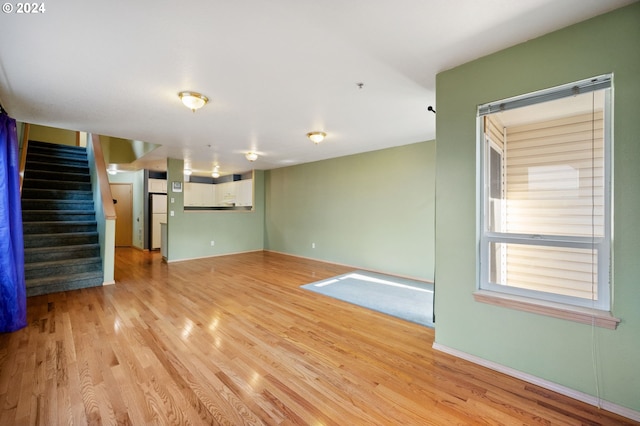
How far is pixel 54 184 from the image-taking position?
4.81 m

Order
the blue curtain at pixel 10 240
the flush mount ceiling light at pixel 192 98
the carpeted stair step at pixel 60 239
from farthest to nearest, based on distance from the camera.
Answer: the carpeted stair step at pixel 60 239 < the flush mount ceiling light at pixel 192 98 < the blue curtain at pixel 10 240

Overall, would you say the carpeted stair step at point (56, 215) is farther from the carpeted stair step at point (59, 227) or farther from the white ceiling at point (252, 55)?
the white ceiling at point (252, 55)

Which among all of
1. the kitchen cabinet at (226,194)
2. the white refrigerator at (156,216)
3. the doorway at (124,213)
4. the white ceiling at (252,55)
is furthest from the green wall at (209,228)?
the doorway at (124,213)

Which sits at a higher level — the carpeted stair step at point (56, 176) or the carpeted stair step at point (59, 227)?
the carpeted stair step at point (56, 176)

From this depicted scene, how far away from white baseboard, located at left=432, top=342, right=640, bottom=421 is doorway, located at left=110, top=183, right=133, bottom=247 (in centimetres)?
916

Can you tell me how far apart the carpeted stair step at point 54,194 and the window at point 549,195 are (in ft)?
21.7

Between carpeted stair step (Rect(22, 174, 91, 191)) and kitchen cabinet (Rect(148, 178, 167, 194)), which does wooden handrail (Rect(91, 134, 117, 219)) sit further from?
kitchen cabinet (Rect(148, 178, 167, 194))

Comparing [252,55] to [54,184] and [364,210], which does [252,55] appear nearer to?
[364,210]

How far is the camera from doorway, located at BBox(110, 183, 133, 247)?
26.2ft

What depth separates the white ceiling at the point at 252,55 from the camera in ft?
5.22

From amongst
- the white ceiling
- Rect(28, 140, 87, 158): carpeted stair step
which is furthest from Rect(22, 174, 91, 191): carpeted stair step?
the white ceiling

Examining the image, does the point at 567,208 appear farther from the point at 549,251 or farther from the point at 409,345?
the point at 409,345

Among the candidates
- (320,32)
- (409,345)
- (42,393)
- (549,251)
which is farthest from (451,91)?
(42,393)

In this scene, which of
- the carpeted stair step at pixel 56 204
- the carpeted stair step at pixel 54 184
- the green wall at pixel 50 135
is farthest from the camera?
the green wall at pixel 50 135
